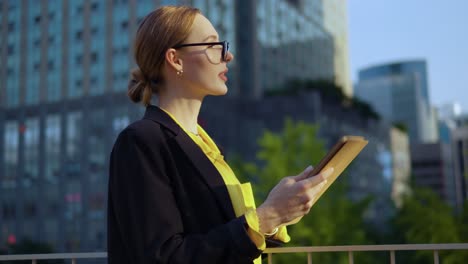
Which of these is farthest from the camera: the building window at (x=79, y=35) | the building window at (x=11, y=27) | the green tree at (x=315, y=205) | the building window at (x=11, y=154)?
the building window at (x=11, y=27)

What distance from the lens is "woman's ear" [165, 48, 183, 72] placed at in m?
1.62

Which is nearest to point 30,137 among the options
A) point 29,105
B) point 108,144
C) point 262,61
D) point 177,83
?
point 29,105

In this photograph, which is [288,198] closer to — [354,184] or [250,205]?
[250,205]

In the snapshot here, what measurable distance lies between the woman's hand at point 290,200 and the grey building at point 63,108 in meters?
33.9

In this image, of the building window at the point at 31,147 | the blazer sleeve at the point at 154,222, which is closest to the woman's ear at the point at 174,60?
the blazer sleeve at the point at 154,222

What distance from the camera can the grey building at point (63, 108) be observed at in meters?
35.7

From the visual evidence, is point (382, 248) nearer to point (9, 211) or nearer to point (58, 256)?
point (58, 256)

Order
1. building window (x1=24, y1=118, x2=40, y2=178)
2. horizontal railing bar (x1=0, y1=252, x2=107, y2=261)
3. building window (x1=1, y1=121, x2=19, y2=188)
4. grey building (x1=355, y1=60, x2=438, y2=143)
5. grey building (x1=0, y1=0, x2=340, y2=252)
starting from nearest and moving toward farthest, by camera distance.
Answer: horizontal railing bar (x1=0, y1=252, x2=107, y2=261) < grey building (x1=0, y1=0, x2=340, y2=252) < building window (x1=24, y1=118, x2=40, y2=178) < building window (x1=1, y1=121, x2=19, y2=188) < grey building (x1=355, y1=60, x2=438, y2=143)

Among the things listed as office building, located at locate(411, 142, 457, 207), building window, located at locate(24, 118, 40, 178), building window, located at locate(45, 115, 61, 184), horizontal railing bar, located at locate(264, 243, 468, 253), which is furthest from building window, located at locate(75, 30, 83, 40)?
office building, located at locate(411, 142, 457, 207)

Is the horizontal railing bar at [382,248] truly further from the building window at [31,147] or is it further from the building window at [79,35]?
the building window at [31,147]

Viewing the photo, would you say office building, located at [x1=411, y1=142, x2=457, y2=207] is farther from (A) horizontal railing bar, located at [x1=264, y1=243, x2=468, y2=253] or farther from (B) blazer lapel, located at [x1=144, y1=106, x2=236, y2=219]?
(B) blazer lapel, located at [x1=144, y1=106, x2=236, y2=219]

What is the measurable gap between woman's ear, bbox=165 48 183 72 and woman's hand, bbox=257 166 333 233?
0.50 metres

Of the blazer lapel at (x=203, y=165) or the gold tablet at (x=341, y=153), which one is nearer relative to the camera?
the gold tablet at (x=341, y=153)

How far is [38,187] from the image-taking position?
3747 centimetres
